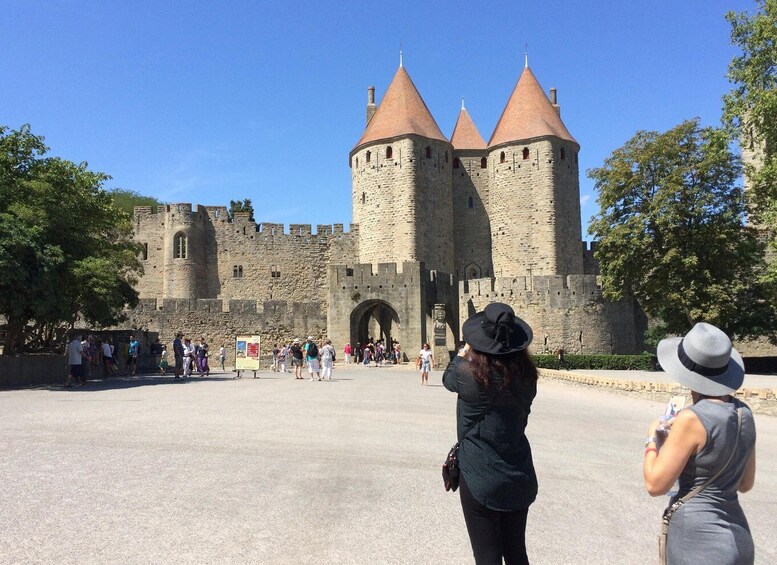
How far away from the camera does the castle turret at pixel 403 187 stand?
1563 inches

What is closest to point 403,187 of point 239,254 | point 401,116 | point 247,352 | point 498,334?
point 401,116

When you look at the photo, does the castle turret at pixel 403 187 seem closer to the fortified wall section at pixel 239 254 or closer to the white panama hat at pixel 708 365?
the fortified wall section at pixel 239 254

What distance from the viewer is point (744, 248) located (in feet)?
86.2

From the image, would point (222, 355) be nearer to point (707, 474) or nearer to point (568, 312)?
point (568, 312)

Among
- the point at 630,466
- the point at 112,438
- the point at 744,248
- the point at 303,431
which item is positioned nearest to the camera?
the point at 630,466

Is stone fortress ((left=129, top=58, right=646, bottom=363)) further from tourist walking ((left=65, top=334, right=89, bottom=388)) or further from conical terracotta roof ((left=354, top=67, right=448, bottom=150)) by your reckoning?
tourist walking ((left=65, top=334, right=89, bottom=388))

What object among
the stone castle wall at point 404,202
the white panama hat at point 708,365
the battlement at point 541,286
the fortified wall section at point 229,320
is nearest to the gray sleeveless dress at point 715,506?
the white panama hat at point 708,365

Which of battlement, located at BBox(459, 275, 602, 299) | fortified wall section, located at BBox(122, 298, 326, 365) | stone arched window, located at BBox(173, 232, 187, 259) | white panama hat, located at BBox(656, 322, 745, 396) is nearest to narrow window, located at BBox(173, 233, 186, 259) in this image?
stone arched window, located at BBox(173, 232, 187, 259)

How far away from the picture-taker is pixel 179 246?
4291 centimetres

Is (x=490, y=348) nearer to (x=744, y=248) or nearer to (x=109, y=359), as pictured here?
(x=109, y=359)

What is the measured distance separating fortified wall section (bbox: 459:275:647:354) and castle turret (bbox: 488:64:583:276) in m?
5.97

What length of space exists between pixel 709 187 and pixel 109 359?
23.0m

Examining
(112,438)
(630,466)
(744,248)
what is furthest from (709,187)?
(112,438)

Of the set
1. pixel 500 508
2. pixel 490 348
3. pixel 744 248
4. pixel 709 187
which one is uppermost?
pixel 709 187
